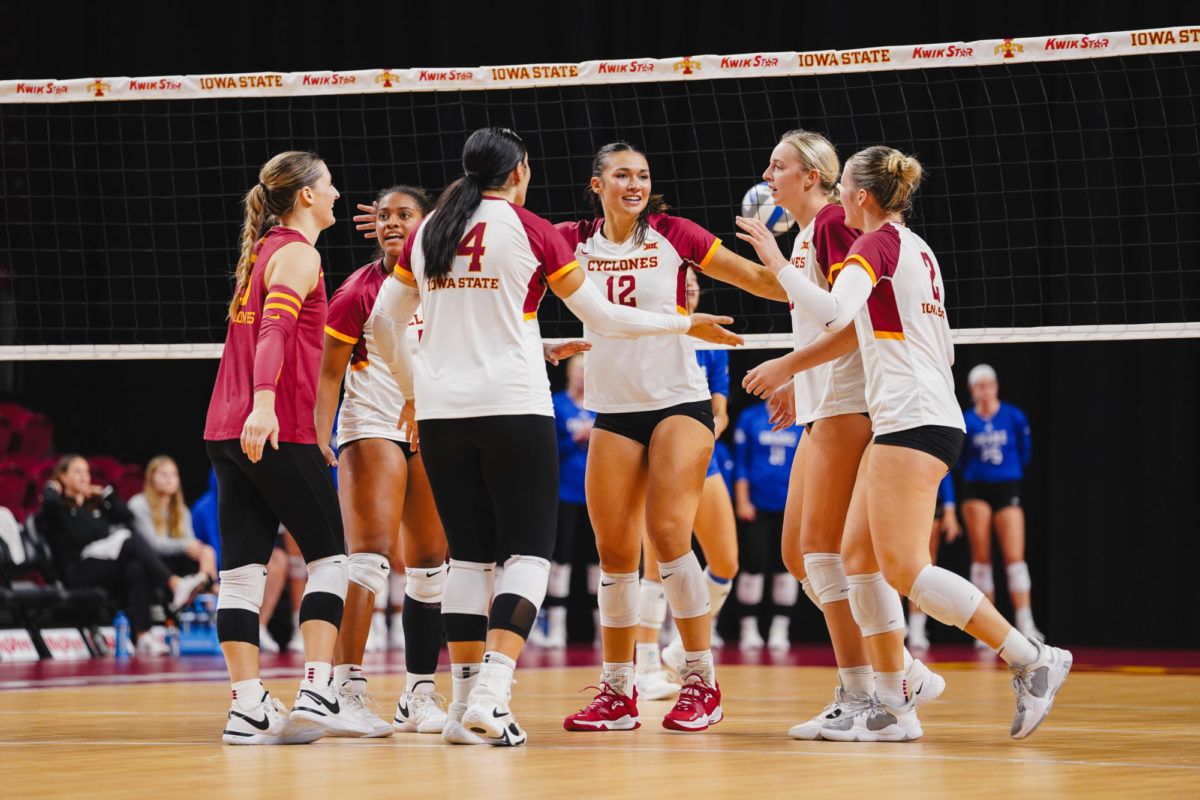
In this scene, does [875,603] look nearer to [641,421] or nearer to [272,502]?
[641,421]

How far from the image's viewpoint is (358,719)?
5.43 m

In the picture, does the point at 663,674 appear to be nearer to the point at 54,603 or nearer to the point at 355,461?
the point at 355,461

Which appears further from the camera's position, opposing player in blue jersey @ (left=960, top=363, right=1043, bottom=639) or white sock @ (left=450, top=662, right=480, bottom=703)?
opposing player in blue jersey @ (left=960, top=363, right=1043, bottom=639)

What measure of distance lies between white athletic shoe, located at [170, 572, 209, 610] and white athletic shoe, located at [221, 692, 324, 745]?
6.38m

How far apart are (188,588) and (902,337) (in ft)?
24.9

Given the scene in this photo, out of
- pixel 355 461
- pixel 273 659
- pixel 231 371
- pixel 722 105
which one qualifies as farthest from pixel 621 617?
pixel 722 105

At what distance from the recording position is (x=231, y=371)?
5246 millimetres

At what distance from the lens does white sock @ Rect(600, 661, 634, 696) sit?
5.62 m

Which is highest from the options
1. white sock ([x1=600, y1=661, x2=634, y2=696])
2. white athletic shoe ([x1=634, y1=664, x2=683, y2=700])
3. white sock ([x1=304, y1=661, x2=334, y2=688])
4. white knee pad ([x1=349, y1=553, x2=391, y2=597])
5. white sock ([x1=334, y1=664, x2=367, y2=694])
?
white knee pad ([x1=349, y1=553, x2=391, y2=597])

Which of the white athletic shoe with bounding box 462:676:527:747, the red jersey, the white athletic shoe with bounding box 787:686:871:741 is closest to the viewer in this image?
the white athletic shoe with bounding box 462:676:527:747

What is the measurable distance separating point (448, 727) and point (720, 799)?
4.99 feet

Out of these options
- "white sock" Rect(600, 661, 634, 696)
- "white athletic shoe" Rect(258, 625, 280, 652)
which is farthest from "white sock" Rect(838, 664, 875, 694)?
"white athletic shoe" Rect(258, 625, 280, 652)

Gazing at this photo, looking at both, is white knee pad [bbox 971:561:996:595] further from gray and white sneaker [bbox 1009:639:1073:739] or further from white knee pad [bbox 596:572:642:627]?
gray and white sneaker [bbox 1009:639:1073:739]

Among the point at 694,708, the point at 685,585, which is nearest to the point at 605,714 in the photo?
the point at 694,708
